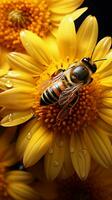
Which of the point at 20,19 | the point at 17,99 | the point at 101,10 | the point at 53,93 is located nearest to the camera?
the point at 53,93

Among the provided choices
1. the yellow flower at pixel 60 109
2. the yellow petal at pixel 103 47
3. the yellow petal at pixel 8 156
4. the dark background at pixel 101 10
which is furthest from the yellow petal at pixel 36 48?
the dark background at pixel 101 10

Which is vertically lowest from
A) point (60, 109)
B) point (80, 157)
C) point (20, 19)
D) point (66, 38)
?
point (80, 157)

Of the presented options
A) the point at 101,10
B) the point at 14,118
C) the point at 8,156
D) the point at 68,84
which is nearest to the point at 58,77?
the point at 68,84

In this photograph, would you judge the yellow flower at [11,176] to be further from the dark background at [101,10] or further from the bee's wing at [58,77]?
the dark background at [101,10]

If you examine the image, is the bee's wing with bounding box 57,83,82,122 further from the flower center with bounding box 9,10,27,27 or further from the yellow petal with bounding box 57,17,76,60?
the flower center with bounding box 9,10,27,27

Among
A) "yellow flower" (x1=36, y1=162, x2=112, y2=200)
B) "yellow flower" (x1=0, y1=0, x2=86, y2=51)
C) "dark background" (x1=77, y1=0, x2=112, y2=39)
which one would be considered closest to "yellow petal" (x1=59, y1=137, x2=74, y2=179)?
"yellow flower" (x1=36, y1=162, x2=112, y2=200)

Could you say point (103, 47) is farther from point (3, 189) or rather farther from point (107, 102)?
point (3, 189)
